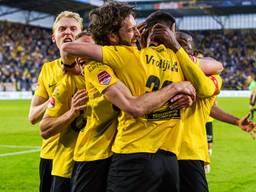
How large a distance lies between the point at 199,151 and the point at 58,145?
1114mm

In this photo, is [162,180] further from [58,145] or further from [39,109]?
[39,109]

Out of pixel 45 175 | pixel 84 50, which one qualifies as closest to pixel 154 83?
pixel 84 50

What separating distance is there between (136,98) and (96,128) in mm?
510

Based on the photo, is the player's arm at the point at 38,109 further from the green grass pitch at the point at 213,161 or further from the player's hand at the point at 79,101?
the green grass pitch at the point at 213,161

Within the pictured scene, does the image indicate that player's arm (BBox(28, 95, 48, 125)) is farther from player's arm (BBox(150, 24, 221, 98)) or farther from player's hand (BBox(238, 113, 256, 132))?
Answer: player's hand (BBox(238, 113, 256, 132))

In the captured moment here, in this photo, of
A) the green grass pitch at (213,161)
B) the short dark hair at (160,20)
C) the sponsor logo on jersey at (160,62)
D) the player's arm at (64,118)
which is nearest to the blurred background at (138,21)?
the green grass pitch at (213,161)

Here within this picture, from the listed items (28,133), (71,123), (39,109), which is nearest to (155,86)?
(71,123)

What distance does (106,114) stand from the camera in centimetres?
359

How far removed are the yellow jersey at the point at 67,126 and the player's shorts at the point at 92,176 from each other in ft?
1.43

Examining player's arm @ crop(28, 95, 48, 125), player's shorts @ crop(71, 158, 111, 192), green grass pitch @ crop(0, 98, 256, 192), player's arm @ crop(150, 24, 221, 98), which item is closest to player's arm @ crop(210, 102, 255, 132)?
player's arm @ crop(150, 24, 221, 98)

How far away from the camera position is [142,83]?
3355mm

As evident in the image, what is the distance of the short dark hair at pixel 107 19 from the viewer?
134 inches

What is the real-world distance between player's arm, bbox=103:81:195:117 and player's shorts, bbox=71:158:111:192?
1.79 feet

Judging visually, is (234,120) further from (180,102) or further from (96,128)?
(96,128)
